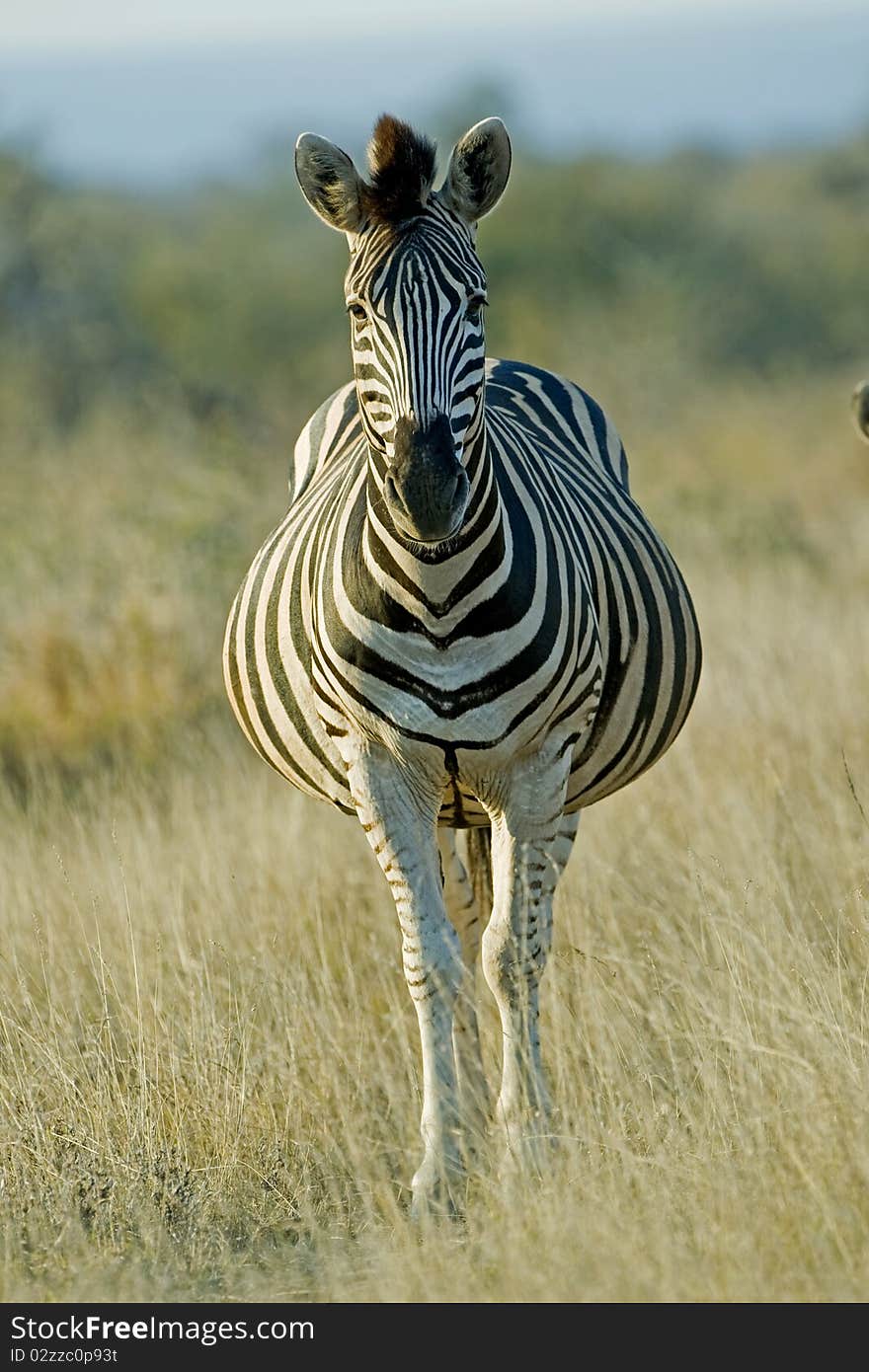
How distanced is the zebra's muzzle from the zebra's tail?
1971mm

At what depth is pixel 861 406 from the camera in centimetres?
581

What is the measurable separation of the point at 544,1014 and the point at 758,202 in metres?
40.9

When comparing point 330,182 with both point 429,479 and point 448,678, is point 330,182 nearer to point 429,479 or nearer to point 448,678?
point 429,479

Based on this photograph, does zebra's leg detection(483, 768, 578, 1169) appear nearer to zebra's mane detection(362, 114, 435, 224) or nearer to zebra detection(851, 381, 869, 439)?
zebra's mane detection(362, 114, 435, 224)

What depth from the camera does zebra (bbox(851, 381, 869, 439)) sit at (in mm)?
5758

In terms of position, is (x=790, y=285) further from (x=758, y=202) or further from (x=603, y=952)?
(x=603, y=952)

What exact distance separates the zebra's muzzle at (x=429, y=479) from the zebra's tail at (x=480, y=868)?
1971 mm

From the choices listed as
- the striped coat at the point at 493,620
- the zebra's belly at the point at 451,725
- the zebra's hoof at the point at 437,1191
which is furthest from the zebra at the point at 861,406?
the zebra's hoof at the point at 437,1191

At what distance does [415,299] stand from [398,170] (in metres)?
0.37

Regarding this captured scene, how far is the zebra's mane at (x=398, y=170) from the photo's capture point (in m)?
4.06

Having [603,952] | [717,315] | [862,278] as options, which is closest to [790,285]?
[862,278]

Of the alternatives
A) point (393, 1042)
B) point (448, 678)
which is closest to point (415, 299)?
point (448, 678)

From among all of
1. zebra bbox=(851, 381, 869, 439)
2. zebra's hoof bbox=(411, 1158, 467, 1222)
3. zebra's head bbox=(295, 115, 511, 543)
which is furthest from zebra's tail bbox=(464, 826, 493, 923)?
zebra bbox=(851, 381, 869, 439)

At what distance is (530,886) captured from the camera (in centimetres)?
452
